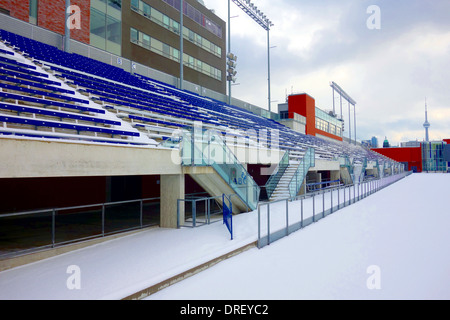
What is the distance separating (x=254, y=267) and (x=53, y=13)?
51.4 ft

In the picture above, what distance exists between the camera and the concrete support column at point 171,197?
29.0 feet

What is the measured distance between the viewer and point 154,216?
1118cm

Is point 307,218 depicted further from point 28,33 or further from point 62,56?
point 28,33

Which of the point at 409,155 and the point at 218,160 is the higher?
the point at 409,155

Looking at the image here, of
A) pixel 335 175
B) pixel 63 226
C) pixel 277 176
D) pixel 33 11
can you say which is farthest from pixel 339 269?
pixel 335 175

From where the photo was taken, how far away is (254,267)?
5812 mm

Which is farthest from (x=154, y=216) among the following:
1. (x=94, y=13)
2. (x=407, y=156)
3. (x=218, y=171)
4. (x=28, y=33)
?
(x=407, y=156)

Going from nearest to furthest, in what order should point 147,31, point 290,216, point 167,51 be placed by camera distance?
point 290,216 → point 147,31 → point 167,51

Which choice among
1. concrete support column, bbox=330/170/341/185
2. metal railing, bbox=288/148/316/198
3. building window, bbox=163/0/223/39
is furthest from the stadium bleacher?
concrete support column, bbox=330/170/341/185

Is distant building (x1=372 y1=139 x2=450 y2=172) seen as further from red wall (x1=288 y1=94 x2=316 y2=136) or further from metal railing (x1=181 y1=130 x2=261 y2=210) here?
metal railing (x1=181 y1=130 x2=261 y2=210)

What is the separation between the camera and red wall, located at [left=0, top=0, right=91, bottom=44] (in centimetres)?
1333
